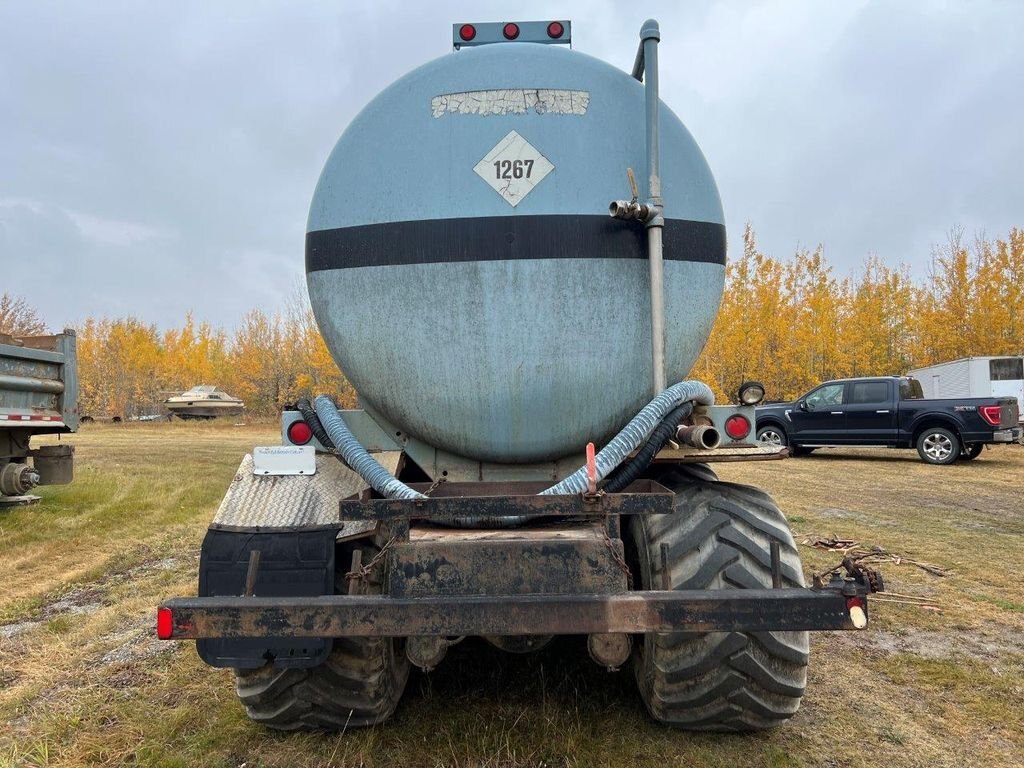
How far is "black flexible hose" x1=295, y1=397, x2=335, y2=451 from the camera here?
9.98 feet

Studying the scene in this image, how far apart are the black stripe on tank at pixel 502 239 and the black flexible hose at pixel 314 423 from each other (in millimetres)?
684

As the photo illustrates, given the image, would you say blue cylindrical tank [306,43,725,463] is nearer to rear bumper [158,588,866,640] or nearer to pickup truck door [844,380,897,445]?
rear bumper [158,588,866,640]

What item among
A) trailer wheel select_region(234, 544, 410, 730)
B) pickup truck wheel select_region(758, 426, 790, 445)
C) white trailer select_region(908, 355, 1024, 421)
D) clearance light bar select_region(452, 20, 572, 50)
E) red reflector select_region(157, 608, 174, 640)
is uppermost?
clearance light bar select_region(452, 20, 572, 50)

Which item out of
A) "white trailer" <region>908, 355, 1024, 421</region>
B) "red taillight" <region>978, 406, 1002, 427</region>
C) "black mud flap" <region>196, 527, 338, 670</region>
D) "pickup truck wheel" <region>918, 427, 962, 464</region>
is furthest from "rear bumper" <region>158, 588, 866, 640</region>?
"white trailer" <region>908, 355, 1024, 421</region>

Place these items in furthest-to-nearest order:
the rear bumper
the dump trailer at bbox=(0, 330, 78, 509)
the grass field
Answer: the dump trailer at bbox=(0, 330, 78, 509) → the grass field → the rear bumper

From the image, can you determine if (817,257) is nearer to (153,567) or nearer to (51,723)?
(153,567)

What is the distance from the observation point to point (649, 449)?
2764 mm

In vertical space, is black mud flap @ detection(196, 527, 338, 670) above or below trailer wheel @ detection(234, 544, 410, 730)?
above

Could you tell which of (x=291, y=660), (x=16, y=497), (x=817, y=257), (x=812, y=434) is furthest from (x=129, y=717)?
(x=817, y=257)

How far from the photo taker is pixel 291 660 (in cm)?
249

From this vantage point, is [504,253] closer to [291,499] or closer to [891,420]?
[291,499]

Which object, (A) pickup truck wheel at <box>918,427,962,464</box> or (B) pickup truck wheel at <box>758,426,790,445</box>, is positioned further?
(B) pickup truck wheel at <box>758,426,790,445</box>

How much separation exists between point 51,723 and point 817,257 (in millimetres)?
32508

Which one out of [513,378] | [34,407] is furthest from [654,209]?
[34,407]
